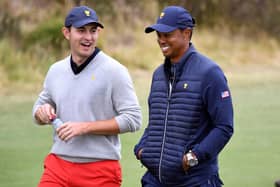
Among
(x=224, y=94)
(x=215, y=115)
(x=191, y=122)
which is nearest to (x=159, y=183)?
(x=191, y=122)

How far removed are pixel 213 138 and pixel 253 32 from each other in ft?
69.9

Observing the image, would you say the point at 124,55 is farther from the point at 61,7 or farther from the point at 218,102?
the point at 218,102

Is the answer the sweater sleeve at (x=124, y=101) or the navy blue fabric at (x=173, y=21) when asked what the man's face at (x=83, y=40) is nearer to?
the sweater sleeve at (x=124, y=101)

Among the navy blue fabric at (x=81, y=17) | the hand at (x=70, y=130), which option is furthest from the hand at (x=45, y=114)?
the navy blue fabric at (x=81, y=17)

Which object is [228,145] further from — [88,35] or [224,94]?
[224,94]

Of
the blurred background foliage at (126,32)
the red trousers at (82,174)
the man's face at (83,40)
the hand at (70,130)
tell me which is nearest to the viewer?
the hand at (70,130)

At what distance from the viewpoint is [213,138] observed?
4.71m

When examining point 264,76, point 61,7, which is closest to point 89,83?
point 264,76

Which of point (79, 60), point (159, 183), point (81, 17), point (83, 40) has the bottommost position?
point (159, 183)

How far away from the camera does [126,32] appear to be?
74.9 ft

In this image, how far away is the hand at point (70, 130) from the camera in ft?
16.4

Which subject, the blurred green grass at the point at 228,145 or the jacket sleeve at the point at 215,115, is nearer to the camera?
the jacket sleeve at the point at 215,115

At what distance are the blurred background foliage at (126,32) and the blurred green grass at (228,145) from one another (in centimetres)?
285

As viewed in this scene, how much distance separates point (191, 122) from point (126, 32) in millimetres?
18169
